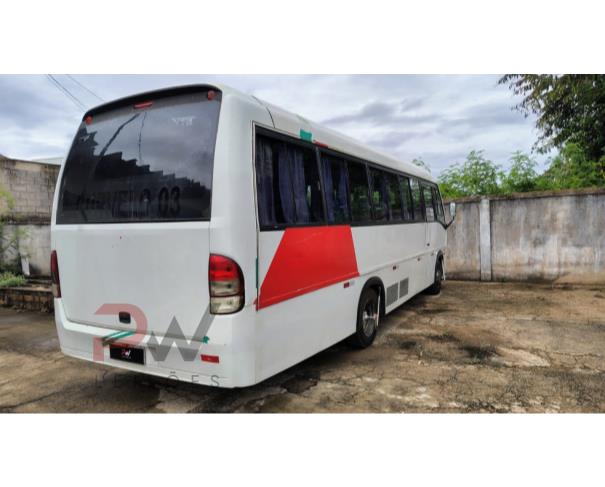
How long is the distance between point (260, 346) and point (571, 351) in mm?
4093

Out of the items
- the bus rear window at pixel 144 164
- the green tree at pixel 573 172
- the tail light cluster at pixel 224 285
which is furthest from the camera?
the green tree at pixel 573 172

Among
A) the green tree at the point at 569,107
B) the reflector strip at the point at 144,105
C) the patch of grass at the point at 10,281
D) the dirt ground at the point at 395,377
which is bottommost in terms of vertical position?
the dirt ground at the point at 395,377

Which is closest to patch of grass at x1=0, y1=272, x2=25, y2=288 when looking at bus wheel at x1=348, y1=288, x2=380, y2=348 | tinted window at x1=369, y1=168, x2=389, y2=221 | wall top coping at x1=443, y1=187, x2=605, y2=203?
bus wheel at x1=348, y1=288, x2=380, y2=348

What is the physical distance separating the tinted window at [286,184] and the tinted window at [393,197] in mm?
2174

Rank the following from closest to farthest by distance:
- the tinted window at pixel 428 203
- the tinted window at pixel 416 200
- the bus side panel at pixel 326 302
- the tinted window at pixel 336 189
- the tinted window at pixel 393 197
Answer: the bus side panel at pixel 326 302 < the tinted window at pixel 336 189 < the tinted window at pixel 393 197 < the tinted window at pixel 416 200 < the tinted window at pixel 428 203

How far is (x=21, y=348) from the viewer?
18.1 feet

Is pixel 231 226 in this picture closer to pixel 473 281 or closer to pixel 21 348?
pixel 21 348

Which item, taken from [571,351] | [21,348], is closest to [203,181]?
[21,348]

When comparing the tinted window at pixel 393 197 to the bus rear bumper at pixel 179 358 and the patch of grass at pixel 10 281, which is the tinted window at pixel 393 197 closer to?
the bus rear bumper at pixel 179 358

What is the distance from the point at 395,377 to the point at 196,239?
2580 millimetres

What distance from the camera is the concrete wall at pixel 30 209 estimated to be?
403 inches

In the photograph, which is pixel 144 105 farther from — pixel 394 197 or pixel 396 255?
pixel 396 255

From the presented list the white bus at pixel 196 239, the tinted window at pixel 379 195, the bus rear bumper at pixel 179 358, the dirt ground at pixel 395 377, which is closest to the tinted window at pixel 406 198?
the tinted window at pixel 379 195

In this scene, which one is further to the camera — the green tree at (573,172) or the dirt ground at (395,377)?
the green tree at (573,172)
